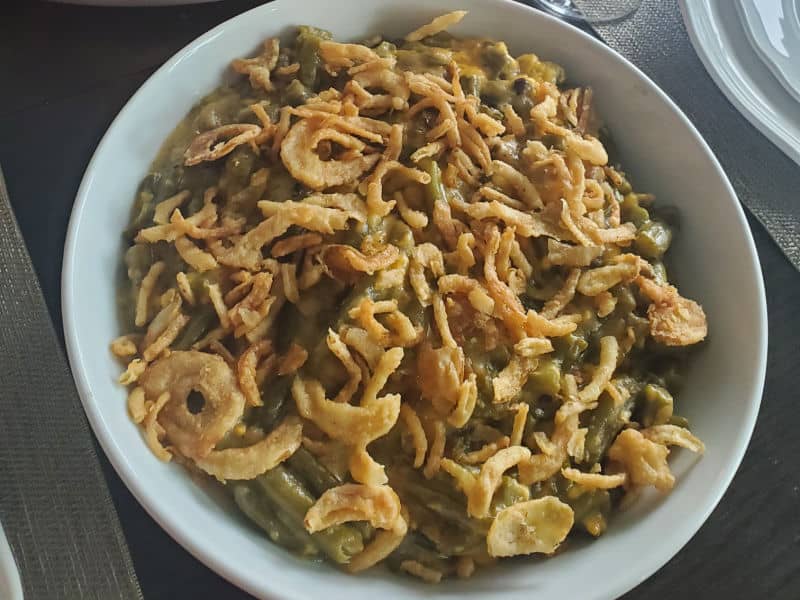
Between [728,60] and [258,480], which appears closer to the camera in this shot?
[258,480]

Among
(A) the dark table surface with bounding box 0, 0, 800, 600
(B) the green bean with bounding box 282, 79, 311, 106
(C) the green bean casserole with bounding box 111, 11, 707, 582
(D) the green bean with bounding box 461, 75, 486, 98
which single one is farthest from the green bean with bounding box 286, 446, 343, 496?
(D) the green bean with bounding box 461, 75, 486, 98

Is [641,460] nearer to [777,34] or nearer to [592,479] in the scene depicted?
[592,479]

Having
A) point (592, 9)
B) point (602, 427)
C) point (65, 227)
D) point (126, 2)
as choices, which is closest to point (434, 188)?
point (602, 427)

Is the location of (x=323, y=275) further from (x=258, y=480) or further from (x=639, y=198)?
(x=639, y=198)

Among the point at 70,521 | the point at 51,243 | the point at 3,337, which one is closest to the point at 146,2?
the point at 51,243

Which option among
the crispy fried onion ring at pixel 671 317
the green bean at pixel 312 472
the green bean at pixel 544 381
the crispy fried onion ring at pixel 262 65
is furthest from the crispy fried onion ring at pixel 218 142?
the crispy fried onion ring at pixel 671 317

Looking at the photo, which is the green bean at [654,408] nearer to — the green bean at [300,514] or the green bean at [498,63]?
the green bean at [300,514]
